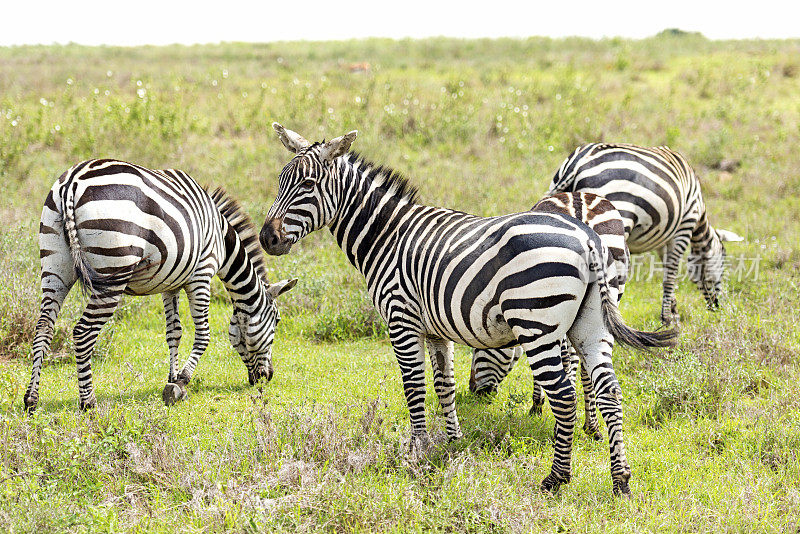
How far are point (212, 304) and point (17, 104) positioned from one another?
12.7 metres

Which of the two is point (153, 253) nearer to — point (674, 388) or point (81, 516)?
point (81, 516)

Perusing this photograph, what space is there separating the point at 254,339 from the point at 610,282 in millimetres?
4202

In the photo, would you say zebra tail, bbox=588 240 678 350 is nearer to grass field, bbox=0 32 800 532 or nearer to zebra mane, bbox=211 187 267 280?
grass field, bbox=0 32 800 532

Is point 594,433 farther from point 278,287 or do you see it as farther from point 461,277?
point 278,287

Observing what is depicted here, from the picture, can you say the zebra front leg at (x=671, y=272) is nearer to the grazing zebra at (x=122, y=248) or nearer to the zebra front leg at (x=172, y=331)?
the grazing zebra at (x=122, y=248)

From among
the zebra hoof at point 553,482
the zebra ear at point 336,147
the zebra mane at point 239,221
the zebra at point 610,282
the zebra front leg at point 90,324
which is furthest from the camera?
the zebra mane at point 239,221

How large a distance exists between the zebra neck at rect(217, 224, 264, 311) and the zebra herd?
0.05ft

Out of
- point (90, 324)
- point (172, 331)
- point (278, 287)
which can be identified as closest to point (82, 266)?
point (90, 324)

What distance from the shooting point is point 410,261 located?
5.21 meters

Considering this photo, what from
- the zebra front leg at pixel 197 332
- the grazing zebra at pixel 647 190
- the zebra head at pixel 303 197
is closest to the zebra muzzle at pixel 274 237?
the zebra head at pixel 303 197

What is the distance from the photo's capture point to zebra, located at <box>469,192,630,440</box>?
5363 mm

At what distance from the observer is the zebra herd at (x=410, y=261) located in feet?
14.5

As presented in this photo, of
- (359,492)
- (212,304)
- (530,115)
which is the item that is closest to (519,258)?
(359,492)

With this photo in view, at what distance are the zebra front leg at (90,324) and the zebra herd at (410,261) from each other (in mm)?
14
